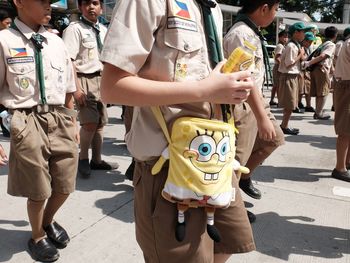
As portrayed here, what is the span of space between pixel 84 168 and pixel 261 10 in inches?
97.4

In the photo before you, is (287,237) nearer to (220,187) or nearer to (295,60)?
(220,187)

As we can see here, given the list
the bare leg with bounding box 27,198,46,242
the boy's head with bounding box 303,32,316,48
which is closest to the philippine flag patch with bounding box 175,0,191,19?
the bare leg with bounding box 27,198,46,242

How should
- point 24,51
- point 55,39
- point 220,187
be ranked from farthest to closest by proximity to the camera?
point 55,39 → point 24,51 → point 220,187

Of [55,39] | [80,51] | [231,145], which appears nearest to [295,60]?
[80,51]

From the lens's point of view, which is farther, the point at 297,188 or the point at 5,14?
the point at 5,14

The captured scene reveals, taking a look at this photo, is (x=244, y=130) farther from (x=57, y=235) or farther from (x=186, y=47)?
(x=186, y=47)

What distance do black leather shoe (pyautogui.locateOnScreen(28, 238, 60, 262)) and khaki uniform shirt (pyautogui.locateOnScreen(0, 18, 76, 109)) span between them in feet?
3.14

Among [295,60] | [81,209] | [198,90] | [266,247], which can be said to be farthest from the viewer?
[295,60]

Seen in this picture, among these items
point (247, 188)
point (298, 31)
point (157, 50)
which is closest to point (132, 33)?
point (157, 50)

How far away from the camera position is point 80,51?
4.05 m

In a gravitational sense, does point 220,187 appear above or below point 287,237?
above

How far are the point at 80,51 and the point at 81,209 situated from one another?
5.37 feet

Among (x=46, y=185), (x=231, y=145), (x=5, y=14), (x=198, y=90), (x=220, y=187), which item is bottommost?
(x=46, y=185)

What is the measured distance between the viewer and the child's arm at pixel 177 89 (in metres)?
1.26
